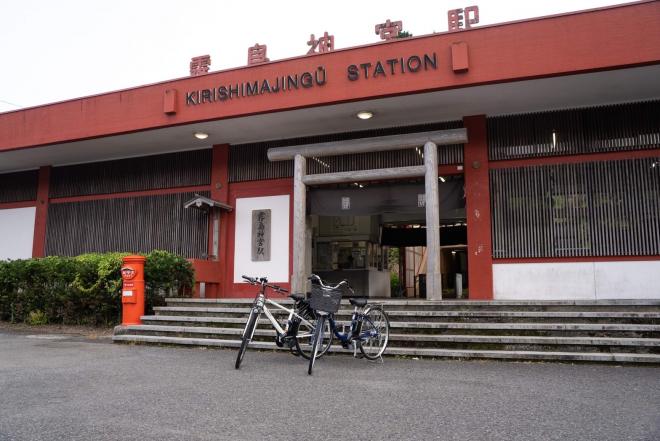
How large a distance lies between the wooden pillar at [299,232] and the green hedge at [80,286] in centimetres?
228

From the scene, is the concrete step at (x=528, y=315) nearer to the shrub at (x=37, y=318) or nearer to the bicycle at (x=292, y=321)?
the bicycle at (x=292, y=321)

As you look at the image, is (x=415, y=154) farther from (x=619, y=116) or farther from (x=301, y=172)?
(x=619, y=116)

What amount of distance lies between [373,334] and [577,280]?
455 cm

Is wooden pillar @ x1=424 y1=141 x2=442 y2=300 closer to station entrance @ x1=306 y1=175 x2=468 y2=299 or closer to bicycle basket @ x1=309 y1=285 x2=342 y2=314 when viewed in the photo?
station entrance @ x1=306 y1=175 x2=468 y2=299

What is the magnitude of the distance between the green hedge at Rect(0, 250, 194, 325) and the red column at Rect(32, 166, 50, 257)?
9.51ft

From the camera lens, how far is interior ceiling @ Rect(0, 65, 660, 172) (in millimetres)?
8391

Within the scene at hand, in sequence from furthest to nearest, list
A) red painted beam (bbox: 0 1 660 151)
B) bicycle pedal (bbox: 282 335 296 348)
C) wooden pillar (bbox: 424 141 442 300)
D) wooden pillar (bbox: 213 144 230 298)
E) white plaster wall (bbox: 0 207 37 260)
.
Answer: white plaster wall (bbox: 0 207 37 260)
wooden pillar (bbox: 213 144 230 298)
wooden pillar (bbox: 424 141 442 300)
red painted beam (bbox: 0 1 660 151)
bicycle pedal (bbox: 282 335 296 348)

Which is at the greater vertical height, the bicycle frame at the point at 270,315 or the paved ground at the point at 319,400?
the bicycle frame at the point at 270,315

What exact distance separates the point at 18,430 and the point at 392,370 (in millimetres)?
3651

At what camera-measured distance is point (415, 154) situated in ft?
33.5

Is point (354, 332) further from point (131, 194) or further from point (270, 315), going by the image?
point (131, 194)

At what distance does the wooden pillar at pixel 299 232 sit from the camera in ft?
30.9

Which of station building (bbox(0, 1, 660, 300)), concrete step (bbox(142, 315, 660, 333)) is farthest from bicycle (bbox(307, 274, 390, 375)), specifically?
station building (bbox(0, 1, 660, 300))

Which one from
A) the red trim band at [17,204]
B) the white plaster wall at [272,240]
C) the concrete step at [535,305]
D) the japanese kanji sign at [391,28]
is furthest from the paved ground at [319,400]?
the red trim band at [17,204]
